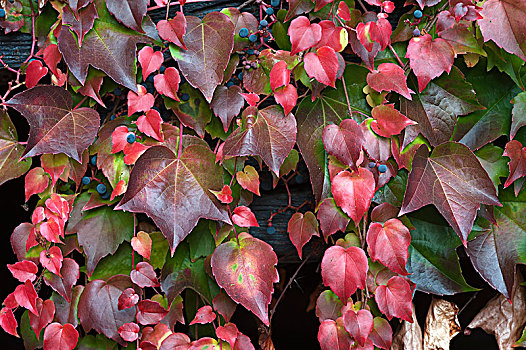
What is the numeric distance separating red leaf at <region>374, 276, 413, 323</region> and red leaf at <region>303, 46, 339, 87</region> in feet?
1.28

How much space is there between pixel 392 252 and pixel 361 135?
219mm

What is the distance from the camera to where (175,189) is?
83 cm

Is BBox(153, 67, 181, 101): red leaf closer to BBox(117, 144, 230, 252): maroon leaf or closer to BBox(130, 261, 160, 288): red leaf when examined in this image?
BBox(117, 144, 230, 252): maroon leaf

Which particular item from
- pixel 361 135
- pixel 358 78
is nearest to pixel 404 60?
pixel 358 78

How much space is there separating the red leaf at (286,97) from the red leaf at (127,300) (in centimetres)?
44

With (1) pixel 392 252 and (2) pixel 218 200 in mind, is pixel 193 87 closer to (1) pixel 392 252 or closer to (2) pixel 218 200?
(2) pixel 218 200

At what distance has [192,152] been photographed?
86cm

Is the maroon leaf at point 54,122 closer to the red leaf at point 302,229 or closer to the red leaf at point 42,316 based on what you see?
the red leaf at point 42,316

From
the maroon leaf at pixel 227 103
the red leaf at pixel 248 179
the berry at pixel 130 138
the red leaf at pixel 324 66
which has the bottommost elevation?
the red leaf at pixel 248 179

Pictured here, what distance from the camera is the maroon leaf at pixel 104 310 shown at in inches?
34.9

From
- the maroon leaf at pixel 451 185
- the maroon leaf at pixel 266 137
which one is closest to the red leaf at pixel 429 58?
the maroon leaf at pixel 451 185

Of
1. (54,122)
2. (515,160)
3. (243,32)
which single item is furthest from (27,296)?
(515,160)

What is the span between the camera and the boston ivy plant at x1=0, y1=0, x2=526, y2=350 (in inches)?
32.9

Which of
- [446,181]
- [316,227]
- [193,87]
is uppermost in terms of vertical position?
[193,87]
